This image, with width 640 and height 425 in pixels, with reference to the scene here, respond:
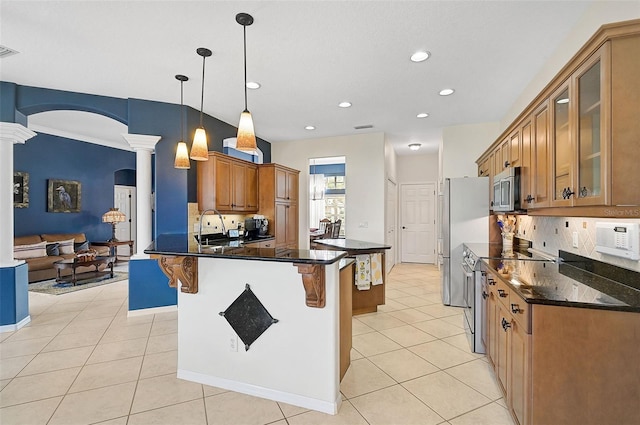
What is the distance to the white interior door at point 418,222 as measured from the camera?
7738 mm

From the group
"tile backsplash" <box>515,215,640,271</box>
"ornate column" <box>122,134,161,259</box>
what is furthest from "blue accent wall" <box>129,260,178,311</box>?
"tile backsplash" <box>515,215,640,271</box>

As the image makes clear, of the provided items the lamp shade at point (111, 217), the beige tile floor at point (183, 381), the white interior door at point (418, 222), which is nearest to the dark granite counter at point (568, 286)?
the beige tile floor at point (183, 381)

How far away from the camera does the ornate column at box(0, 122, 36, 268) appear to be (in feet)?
11.3

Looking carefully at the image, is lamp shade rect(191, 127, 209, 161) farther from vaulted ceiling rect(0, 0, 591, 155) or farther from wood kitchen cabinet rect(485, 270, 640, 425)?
wood kitchen cabinet rect(485, 270, 640, 425)

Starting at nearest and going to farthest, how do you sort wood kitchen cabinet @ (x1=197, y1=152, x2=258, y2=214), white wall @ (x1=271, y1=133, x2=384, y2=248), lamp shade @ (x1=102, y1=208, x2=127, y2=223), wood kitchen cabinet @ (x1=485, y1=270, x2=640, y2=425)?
wood kitchen cabinet @ (x1=485, y1=270, x2=640, y2=425) < wood kitchen cabinet @ (x1=197, y1=152, x2=258, y2=214) < white wall @ (x1=271, y1=133, x2=384, y2=248) < lamp shade @ (x1=102, y1=208, x2=127, y2=223)

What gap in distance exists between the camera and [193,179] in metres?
4.38

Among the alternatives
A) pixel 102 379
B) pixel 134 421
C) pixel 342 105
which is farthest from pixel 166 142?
pixel 134 421

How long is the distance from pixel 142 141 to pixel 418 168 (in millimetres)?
6271

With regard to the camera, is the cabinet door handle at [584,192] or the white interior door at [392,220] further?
the white interior door at [392,220]

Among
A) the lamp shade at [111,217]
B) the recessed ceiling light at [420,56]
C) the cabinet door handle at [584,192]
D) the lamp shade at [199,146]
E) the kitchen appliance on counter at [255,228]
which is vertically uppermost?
the recessed ceiling light at [420,56]

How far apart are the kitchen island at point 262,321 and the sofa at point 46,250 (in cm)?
510

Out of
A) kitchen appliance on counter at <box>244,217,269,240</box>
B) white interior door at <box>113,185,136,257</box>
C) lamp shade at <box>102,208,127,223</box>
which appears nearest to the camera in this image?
kitchen appliance on counter at <box>244,217,269,240</box>

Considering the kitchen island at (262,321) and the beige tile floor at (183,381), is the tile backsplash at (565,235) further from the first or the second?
the kitchen island at (262,321)

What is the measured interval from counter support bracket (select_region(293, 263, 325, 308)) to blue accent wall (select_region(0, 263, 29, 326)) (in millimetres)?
3679
